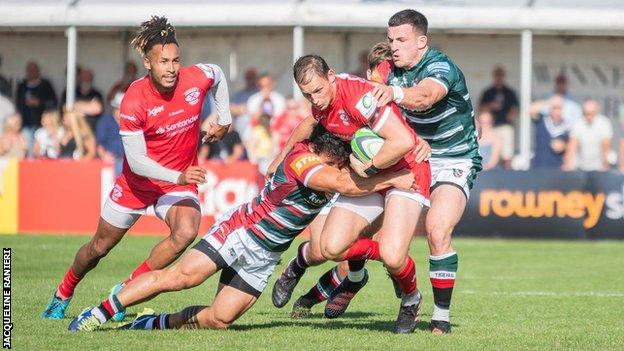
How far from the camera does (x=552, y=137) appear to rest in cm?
2278

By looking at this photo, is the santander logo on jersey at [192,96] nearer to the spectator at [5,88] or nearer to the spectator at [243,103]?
the spectator at [243,103]

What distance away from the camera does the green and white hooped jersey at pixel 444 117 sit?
10500mm

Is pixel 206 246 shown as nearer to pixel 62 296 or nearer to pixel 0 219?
pixel 62 296

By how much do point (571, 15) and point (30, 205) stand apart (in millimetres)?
9911

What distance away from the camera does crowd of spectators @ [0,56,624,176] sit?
22.2 metres

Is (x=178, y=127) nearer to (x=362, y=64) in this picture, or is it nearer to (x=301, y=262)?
(x=301, y=262)

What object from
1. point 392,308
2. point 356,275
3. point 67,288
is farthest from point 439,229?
point 67,288

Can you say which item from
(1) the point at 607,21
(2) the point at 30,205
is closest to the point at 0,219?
(2) the point at 30,205

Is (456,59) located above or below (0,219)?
above

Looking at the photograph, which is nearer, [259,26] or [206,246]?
[206,246]

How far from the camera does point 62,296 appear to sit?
436 inches

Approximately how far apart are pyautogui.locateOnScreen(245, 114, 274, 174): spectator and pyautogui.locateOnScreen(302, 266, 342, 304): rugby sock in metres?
10.4

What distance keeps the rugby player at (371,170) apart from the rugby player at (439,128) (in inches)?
8.2

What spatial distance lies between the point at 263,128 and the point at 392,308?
33.4 ft
